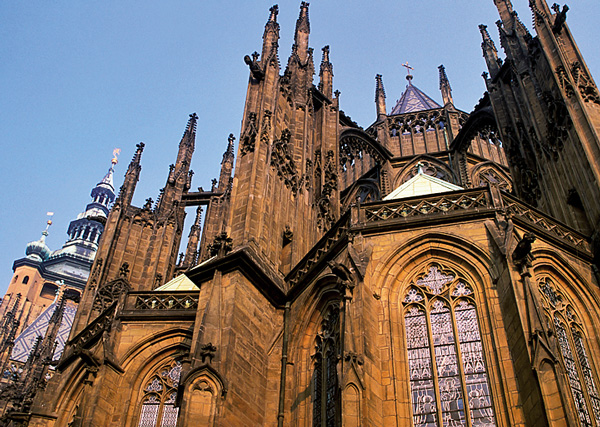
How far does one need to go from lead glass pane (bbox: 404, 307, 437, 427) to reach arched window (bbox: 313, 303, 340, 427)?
1561 millimetres

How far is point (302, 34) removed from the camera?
26844mm

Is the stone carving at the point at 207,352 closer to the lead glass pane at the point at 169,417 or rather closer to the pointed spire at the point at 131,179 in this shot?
the lead glass pane at the point at 169,417

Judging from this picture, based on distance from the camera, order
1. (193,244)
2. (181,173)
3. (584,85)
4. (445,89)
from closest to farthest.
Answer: (584,85) → (181,173) → (193,244) → (445,89)

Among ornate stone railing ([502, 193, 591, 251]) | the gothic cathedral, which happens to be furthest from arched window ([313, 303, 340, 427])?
ornate stone railing ([502, 193, 591, 251])

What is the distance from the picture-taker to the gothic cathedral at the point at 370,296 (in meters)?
12.8

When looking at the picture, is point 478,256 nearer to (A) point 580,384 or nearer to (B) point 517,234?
(B) point 517,234

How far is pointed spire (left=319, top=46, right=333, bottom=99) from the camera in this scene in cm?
2717

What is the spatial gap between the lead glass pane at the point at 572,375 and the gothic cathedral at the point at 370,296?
46 mm

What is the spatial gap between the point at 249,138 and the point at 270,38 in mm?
5305

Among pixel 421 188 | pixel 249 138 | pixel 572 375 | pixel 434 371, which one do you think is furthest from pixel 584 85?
pixel 434 371

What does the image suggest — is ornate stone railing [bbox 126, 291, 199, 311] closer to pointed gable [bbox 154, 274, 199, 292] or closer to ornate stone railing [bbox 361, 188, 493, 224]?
pointed gable [bbox 154, 274, 199, 292]

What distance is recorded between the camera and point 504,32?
24125mm

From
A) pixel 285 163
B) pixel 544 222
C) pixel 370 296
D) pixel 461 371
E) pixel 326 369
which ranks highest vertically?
pixel 285 163

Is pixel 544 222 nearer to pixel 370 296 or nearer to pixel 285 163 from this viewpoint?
pixel 370 296
